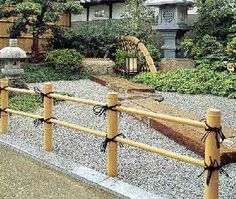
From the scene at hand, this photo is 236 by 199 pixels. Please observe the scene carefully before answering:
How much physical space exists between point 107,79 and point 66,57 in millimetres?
1877

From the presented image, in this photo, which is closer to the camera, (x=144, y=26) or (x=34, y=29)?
(x=34, y=29)

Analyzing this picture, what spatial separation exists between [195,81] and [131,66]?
8.62 feet

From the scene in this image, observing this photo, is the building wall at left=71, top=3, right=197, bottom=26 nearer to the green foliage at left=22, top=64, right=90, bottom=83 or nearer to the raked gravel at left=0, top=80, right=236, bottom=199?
the green foliage at left=22, top=64, right=90, bottom=83

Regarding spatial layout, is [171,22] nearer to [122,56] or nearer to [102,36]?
[122,56]

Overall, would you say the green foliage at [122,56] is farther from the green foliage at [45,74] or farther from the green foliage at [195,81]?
the green foliage at [195,81]

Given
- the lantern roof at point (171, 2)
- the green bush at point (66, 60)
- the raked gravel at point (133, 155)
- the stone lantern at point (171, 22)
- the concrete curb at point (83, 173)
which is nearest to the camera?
the concrete curb at point (83, 173)

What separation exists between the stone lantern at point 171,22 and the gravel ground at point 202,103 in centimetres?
426

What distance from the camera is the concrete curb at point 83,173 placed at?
14.7ft

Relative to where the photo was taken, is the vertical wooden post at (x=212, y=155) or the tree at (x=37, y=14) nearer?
the vertical wooden post at (x=212, y=155)

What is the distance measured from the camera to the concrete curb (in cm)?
448

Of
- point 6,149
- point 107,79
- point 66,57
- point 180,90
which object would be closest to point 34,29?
point 66,57

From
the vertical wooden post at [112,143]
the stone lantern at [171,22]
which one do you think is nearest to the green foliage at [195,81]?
the stone lantern at [171,22]

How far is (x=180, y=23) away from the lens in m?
14.5

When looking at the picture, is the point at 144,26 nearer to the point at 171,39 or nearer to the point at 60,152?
the point at 171,39
